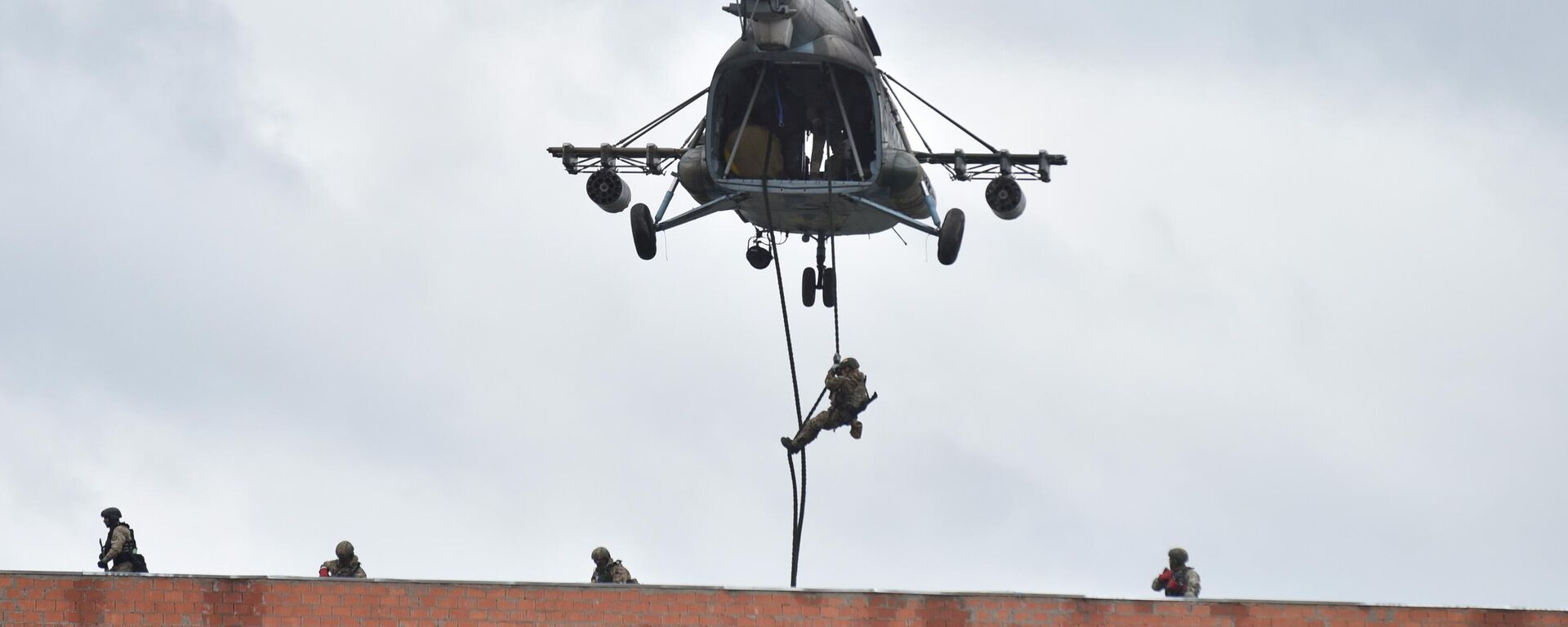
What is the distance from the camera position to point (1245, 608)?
25797 millimetres

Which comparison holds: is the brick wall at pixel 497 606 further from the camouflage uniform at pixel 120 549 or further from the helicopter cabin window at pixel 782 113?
the helicopter cabin window at pixel 782 113

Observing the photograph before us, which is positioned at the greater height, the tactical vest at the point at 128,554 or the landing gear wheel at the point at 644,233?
the landing gear wheel at the point at 644,233

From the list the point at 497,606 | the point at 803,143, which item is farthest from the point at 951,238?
the point at 497,606

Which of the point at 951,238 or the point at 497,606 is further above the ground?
the point at 951,238

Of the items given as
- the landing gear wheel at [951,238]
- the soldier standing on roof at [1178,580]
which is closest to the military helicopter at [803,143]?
the landing gear wheel at [951,238]

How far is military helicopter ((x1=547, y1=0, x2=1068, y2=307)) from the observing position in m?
29.3

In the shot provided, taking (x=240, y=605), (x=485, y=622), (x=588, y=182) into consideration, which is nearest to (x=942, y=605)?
(x=485, y=622)

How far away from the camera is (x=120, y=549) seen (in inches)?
997

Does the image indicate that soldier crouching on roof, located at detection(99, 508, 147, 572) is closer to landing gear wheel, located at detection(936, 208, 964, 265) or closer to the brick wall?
the brick wall

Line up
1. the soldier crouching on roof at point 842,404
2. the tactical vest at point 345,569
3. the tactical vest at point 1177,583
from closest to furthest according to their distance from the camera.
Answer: the tactical vest at point 345,569 → the tactical vest at point 1177,583 → the soldier crouching on roof at point 842,404

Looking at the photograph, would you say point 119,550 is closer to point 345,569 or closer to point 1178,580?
point 345,569

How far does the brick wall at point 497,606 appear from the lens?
25.2 meters

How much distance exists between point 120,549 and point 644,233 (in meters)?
6.46

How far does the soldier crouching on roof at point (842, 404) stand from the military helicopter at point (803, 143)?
1983 millimetres
